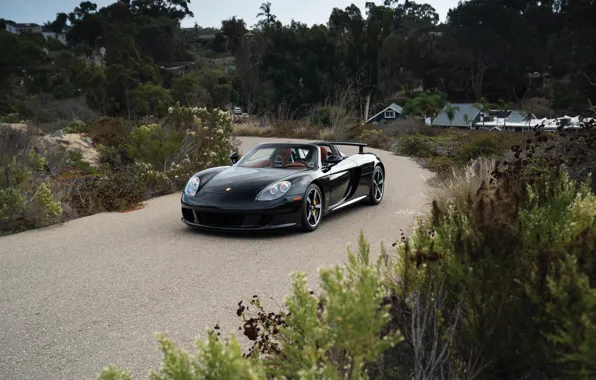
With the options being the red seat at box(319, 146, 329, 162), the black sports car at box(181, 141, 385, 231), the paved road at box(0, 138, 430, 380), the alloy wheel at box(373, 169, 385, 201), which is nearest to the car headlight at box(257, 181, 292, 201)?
the black sports car at box(181, 141, 385, 231)

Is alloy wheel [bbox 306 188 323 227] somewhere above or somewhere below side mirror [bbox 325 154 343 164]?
below

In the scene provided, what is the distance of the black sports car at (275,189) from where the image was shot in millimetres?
7512

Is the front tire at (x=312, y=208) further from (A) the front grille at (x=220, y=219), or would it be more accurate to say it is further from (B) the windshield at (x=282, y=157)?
(A) the front grille at (x=220, y=219)

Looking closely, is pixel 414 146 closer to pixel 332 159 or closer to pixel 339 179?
pixel 332 159

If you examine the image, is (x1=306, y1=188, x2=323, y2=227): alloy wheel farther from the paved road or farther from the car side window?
the car side window

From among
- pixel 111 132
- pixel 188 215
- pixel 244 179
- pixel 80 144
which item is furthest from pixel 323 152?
pixel 111 132

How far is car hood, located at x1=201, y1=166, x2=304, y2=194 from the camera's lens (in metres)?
7.66

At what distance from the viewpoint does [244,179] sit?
7.91m

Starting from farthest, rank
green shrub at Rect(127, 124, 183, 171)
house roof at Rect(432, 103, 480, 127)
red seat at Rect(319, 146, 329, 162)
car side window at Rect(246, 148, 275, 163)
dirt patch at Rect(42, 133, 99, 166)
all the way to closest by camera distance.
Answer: house roof at Rect(432, 103, 480, 127) → dirt patch at Rect(42, 133, 99, 166) → green shrub at Rect(127, 124, 183, 171) → red seat at Rect(319, 146, 329, 162) → car side window at Rect(246, 148, 275, 163)

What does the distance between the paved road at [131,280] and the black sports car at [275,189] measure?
0.26 m

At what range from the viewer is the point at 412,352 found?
9.73 ft

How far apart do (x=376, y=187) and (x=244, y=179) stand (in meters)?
3.12

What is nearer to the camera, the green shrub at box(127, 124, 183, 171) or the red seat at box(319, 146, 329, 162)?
the red seat at box(319, 146, 329, 162)

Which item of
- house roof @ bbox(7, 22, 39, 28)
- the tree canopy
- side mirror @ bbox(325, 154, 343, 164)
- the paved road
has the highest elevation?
house roof @ bbox(7, 22, 39, 28)
